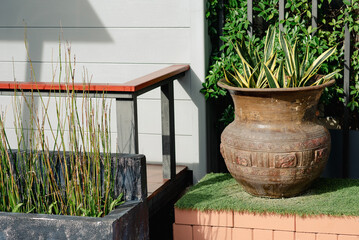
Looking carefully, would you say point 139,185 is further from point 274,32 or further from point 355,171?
point 355,171

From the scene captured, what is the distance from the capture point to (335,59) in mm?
4430

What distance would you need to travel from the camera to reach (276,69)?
397cm

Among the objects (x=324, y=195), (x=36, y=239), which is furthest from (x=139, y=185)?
(x=324, y=195)

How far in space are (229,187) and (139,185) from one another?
1.16m

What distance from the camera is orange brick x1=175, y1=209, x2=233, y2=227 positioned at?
12.5 ft

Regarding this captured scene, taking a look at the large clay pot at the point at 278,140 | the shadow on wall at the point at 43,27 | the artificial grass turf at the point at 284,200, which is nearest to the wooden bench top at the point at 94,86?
the large clay pot at the point at 278,140

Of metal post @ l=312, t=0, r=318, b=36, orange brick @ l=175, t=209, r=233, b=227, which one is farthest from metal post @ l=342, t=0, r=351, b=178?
orange brick @ l=175, t=209, r=233, b=227

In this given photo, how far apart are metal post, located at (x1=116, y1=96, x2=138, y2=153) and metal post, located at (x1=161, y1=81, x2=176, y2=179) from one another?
0.70m

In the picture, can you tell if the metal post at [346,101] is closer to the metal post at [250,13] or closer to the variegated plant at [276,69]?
the variegated plant at [276,69]

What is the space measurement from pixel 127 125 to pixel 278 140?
2.95 feet

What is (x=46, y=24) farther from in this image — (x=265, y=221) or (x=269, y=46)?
(x=265, y=221)

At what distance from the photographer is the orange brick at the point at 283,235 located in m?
3.74

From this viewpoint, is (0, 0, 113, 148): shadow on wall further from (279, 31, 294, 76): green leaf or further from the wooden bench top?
(279, 31, 294, 76): green leaf

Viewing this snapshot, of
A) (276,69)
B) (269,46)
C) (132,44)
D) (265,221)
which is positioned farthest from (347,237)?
(132,44)
